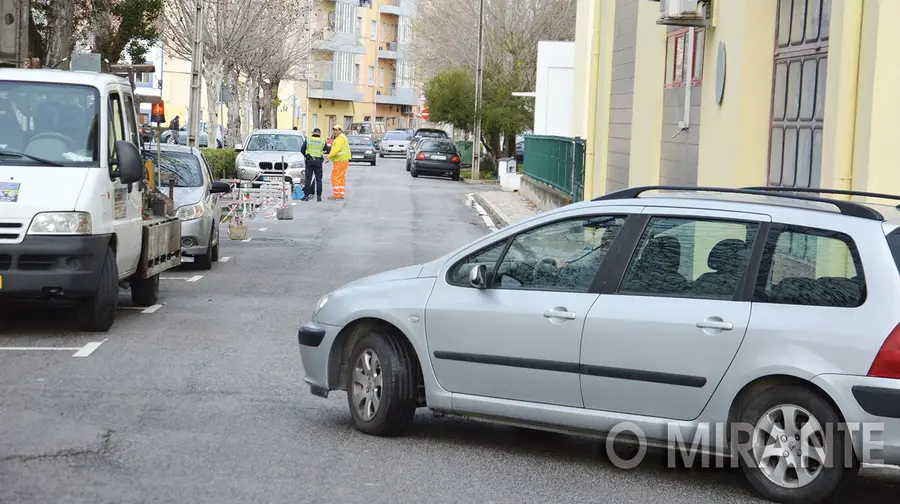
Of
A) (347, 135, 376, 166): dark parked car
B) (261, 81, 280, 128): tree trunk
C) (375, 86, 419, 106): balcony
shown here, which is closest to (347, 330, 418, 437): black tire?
(261, 81, 280, 128): tree trunk

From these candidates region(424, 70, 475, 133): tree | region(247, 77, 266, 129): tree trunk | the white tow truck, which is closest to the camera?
the white tow truck

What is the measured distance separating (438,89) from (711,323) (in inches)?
2111

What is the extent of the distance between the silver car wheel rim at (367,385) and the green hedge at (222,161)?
84.0 ft


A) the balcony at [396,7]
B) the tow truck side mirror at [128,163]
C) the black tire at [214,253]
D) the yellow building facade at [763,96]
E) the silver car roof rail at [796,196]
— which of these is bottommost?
the black tire at [214,253]

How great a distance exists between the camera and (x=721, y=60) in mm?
15094

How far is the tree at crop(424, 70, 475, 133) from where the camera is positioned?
58966 mm

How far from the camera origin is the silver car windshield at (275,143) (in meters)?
37.5

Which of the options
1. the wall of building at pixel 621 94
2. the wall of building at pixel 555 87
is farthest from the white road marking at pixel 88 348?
the wall of building at pixel 555 87

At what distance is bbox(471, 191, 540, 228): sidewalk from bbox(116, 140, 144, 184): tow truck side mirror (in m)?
15.1

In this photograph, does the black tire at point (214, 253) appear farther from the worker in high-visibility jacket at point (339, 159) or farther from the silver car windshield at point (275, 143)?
the silver car windshield at point (275, 143)

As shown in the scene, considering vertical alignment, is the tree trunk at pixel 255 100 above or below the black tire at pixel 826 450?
above

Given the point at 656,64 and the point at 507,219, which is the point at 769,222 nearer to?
the point at 656,64

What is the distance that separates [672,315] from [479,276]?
44.8 inches

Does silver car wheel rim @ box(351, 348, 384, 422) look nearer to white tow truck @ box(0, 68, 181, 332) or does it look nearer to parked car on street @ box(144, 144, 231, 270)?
white tow truck @ box(0, 68, 181, 332)
